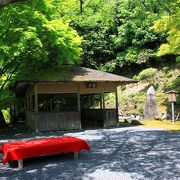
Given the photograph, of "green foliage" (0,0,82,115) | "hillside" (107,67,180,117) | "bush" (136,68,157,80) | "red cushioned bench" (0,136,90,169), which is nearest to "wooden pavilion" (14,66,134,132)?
"green foliage" (0,0,82,115)

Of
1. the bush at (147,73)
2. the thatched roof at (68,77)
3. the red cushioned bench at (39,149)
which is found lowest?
the red cushioned bench at (39,149)

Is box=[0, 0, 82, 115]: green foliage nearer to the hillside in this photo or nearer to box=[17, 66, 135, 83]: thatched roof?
box=[17, 66, 135, 83]: thatched roof

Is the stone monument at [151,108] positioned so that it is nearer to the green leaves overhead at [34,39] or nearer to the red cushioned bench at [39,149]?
the green leaves overhead at [34,39]

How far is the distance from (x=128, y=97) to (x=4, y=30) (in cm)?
1686

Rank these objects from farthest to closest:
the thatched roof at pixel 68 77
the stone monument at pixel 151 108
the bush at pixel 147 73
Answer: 1. the bush at pixel 147 73
2. the stone monument at pixel 151 108
3. the thatched roof at pixel 68 77

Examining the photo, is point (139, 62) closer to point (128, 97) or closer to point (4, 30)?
point (128, 97)

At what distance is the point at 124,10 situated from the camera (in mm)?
35469

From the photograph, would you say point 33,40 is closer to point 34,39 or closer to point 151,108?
point 34,39

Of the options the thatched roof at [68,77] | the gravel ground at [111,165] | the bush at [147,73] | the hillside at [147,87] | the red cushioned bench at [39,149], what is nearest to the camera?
the gravel ground at [111,165]

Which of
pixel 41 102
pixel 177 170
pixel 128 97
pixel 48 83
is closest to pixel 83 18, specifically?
pixel 128 97

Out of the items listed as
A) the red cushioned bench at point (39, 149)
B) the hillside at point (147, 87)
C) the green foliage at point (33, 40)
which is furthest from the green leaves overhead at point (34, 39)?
the hillside at point (147, 87)

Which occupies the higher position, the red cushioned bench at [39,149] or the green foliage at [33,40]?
the green foliage at [33,40]

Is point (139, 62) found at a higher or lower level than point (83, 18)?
lower

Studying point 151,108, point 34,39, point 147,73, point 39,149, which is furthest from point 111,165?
point 147,73
